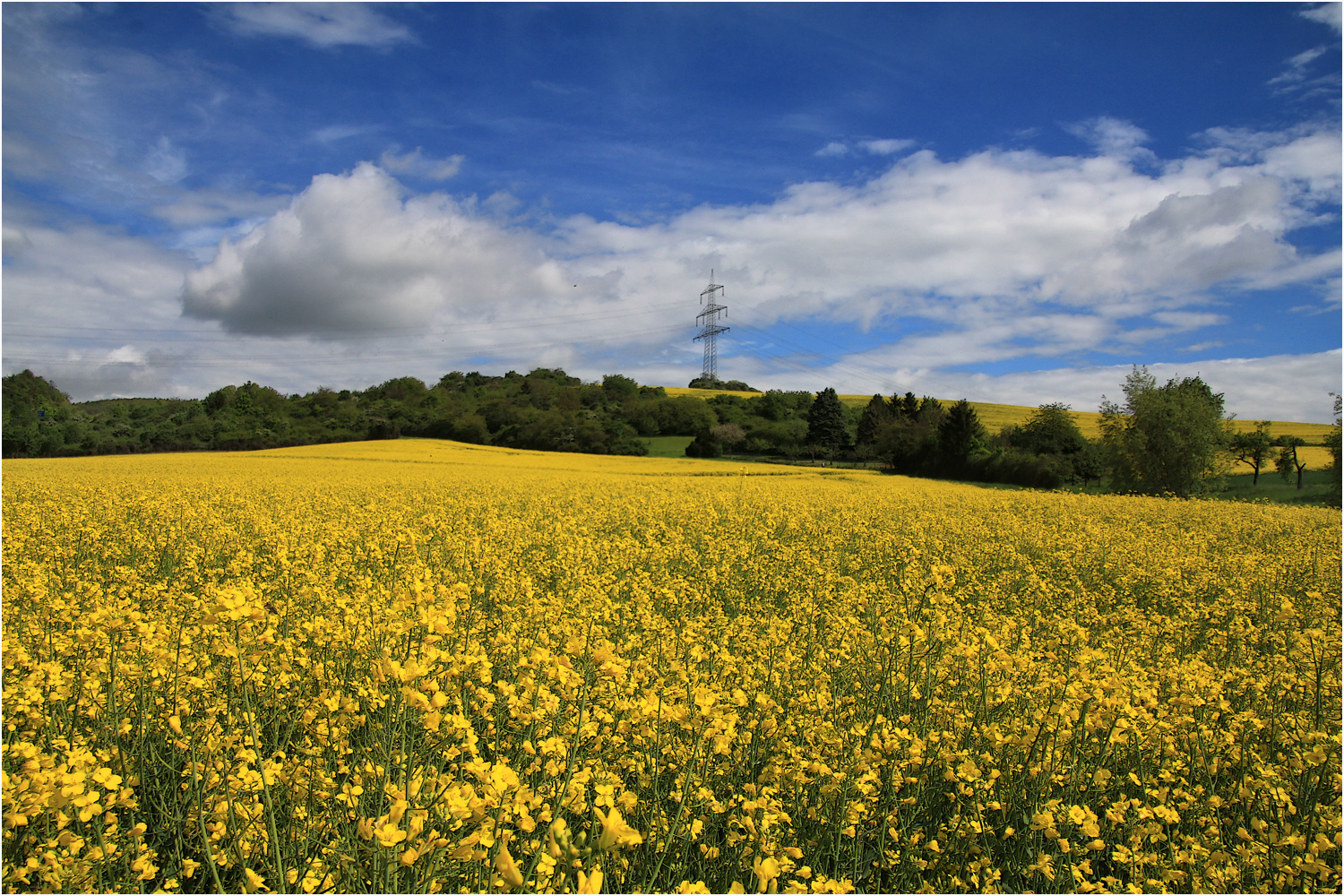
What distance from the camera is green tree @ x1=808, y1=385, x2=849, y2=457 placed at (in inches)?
2202

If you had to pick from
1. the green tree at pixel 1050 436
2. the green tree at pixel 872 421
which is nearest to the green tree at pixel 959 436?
the green tree at pixel 1050 436

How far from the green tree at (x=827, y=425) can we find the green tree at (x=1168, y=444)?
2154 centimetres

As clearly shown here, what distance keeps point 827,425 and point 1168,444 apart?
26.4 meters

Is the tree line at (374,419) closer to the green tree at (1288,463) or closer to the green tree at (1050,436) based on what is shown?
the green tree at (1050,436)

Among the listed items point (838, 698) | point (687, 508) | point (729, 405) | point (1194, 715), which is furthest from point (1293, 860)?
point (729, 405)

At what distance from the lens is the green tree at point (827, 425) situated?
55.9 m

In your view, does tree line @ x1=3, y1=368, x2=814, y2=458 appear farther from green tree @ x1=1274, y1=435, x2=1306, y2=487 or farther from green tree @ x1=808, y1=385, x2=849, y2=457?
green tree @ x1=1274, y1=435, x2=1306, y2=487

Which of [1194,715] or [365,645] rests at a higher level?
[365,645]

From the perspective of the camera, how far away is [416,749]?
9.04 feet

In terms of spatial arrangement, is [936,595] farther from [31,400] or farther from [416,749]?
[31,400]

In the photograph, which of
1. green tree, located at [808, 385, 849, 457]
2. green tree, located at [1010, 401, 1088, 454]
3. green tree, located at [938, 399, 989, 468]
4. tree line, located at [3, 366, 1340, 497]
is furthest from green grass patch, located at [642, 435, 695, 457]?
green tree, located at [1010, 401, 1088, 454]

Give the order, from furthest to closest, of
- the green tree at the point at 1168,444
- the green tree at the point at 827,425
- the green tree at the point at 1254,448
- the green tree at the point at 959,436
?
the green tree at the point at 827,425 → the green tree at the point at 1254,448 → the green tree at the point at 959,436 → the green tree at the point at 1168,444

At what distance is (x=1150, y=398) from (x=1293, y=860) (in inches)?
1601

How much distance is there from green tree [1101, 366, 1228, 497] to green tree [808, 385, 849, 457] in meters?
21.5
